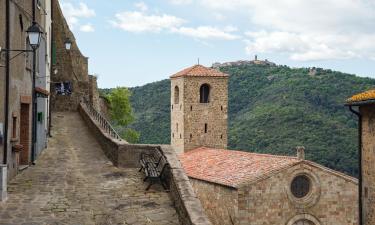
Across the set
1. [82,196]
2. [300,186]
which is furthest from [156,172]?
[300,186]

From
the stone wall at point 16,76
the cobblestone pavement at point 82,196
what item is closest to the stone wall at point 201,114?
the cobblestone pavement at point 82,196

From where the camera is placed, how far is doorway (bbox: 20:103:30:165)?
1574cm

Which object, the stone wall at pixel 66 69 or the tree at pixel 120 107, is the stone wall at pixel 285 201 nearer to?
the stone wall at pixel 66 69

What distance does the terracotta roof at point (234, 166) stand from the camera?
26.3 meters

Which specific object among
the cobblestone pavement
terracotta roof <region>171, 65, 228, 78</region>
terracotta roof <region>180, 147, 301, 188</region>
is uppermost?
terracotta roof <region>171, 65, 228, 78</region>

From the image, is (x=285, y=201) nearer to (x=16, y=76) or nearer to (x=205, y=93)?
(x=16, y=76)

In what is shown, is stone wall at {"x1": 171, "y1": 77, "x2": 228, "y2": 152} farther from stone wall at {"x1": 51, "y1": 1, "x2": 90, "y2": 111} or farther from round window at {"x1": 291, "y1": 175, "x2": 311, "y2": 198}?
round window at {"x1": 291, "y1": 175, "x2": 311, "y2": 198}

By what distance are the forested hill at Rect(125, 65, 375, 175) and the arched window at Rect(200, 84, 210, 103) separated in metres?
11.4

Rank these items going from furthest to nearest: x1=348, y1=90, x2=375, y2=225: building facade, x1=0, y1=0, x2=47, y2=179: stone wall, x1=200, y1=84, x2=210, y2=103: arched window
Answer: x1=200, y1=84, x2=210, y2=103: arched window → x1=348, y1=90, x2=375, y2=225: building facade → x1=0, y1=0, x2=47, y2=179: stone wall

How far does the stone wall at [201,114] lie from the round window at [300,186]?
15.9 m

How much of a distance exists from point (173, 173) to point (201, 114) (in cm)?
3032

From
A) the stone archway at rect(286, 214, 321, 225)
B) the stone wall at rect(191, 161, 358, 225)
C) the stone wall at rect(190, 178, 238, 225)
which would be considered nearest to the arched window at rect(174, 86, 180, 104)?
the stone wall at rect(190, 178, 238, 225)

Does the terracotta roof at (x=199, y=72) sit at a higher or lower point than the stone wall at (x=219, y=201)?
higher

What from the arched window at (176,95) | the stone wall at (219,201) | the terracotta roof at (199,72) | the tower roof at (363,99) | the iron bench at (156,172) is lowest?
the stone wall at (219,201)
